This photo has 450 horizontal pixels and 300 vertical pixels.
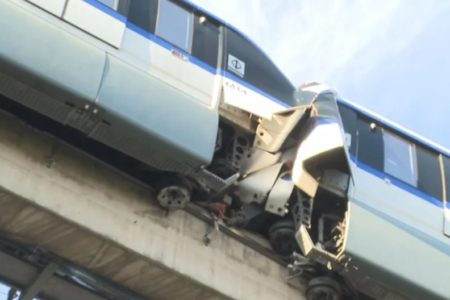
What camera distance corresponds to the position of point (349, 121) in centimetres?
1001

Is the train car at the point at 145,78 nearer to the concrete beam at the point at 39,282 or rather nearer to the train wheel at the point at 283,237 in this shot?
the train wheel at the point at 283,237

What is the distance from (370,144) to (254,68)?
5.47 ft

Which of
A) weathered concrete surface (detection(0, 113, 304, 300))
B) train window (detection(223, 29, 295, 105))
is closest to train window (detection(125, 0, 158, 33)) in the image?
train window (detection(223, 29, 295, 105))

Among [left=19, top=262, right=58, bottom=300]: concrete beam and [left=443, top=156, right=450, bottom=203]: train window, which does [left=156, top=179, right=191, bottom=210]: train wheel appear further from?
[left=443, top=156, right=450, bottom=203]: train window

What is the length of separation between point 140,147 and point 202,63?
168cm

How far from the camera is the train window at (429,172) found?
9.87 m

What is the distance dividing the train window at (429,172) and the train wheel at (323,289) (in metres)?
1.95

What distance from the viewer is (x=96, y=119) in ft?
23.8

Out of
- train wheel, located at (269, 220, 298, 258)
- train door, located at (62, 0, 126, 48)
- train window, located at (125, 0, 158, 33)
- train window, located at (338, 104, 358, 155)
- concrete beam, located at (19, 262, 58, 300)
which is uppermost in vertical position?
train window, located at (338, 104, 358, 155)

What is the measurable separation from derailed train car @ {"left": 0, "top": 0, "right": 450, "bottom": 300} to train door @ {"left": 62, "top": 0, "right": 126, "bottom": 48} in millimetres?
11

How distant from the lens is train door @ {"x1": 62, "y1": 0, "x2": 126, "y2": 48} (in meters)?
7.96

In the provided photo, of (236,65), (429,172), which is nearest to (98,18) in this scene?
(236,65)

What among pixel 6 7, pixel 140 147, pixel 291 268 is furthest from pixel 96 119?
pixel 291 268

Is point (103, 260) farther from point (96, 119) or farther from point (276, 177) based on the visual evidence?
point (276, 177)
